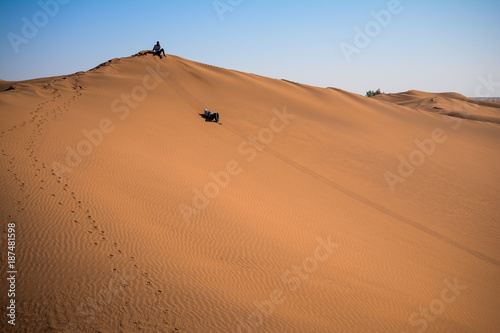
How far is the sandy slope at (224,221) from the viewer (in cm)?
500

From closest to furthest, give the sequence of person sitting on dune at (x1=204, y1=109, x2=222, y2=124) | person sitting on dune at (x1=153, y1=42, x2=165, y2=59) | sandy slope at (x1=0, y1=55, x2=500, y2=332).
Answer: sandy slope at (x1=0, y1=55, x2=500, y2=332)
person sitting on dune at (x1=204, y1=109, x2=222, y2=124)
person sitting on dune at (x1=153, y1=42, x2=165, y2=59)

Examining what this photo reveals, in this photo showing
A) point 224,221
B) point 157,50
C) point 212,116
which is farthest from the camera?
point 157,50

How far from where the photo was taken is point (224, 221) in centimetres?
765

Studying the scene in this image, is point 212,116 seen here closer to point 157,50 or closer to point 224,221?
point 157,50

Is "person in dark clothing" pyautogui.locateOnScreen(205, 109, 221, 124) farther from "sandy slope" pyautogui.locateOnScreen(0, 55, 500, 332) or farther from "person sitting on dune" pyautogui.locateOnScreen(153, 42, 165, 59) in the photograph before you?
"person sitting on dune" pyautogui.locateOnScreen(153, 42, 165, 59)

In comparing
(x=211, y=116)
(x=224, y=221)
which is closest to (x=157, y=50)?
(x=211, y=116)

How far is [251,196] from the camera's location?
380 inches

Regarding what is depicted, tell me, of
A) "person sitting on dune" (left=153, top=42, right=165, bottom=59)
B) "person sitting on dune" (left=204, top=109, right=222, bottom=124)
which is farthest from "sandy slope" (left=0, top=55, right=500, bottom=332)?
"person sitting on dune" (left=153, top=42, right=165, bottom=59)

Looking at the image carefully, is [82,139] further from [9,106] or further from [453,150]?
[453,150]

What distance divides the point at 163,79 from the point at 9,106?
8.57m

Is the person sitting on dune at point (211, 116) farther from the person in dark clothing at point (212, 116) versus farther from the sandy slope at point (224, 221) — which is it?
the sandy slope at point (224, 221)

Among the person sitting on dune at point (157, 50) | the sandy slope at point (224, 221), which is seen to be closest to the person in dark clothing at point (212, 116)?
the sandy slope at point (224, 221)

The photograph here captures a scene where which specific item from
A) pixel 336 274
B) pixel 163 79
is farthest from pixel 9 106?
pixel 336 274

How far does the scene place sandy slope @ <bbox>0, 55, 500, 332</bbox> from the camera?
5000 millimetres
